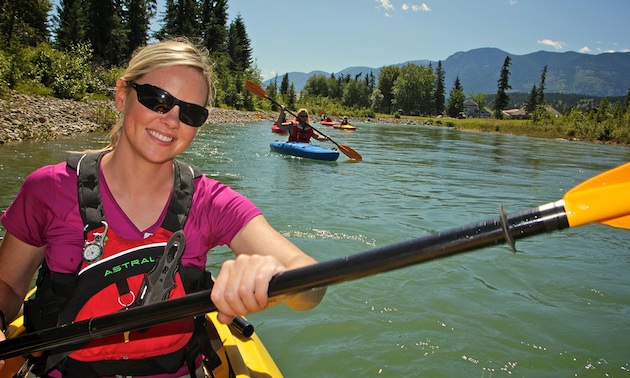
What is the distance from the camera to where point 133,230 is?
1.72m

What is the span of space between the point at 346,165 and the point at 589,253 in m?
7.34

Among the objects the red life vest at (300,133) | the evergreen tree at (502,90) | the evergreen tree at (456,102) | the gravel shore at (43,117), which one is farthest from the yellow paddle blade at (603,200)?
the evergreen tree at (456,102)

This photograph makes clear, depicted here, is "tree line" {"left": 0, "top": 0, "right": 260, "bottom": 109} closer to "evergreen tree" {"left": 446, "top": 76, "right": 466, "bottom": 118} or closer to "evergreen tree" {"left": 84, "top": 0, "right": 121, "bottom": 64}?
"evergreen tree" {"left": 84, "top": 0, "right": 121, "bottom": 64}

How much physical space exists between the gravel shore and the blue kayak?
630cm

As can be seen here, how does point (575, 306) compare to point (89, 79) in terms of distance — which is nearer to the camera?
point (575, 306)

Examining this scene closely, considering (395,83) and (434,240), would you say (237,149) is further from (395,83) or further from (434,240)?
(395,83)

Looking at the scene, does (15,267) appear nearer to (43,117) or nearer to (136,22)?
(43,117)

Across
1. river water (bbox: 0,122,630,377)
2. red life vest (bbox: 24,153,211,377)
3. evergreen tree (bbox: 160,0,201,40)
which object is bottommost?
river water (bbox: 0,122,630,377)

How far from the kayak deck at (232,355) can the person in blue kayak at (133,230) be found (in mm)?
313

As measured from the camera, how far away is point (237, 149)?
15.0 meters

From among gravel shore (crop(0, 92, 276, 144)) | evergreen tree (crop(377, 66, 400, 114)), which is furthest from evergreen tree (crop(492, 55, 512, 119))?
gravel shore (crop(0, 92, 276, 144))

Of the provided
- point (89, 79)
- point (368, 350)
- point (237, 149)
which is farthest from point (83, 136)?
point (368, 350)

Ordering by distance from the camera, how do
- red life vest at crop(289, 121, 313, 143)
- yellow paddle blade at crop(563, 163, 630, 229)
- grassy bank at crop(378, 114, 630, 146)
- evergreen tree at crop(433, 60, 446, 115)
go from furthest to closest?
evergreen tree at crop(433, 60, 446, 115)
grassy bank at crop(378, 114, 630, 146)
red life vest at crop(289, 121, 313, 143)
yellow paddle blade at crop(563, 163, 630, 229)

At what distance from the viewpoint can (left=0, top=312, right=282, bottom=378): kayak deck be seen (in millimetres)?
2101
